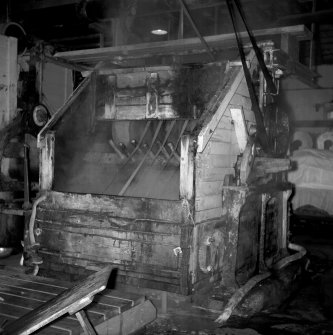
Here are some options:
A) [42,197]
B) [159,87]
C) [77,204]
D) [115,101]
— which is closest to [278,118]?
[159,87]

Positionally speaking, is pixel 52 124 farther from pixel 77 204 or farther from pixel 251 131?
pixel 251 131

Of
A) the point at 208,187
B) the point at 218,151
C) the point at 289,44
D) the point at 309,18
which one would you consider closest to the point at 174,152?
the point at 218,151

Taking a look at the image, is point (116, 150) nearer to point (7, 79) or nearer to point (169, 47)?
point (169, 47)

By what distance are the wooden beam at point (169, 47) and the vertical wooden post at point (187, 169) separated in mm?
1654

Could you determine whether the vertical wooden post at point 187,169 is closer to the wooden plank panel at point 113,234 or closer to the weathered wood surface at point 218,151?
the weathered wood surface at point 218,151

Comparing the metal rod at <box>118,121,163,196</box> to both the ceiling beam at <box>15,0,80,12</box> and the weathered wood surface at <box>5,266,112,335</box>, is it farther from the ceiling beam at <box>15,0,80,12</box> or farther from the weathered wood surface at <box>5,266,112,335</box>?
the ceiling beam at <box>15,0,80,12</box>

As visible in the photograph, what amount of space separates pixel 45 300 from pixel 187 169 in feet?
5.38

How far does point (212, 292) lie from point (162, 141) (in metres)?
2.13

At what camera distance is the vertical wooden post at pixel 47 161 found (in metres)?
4.20

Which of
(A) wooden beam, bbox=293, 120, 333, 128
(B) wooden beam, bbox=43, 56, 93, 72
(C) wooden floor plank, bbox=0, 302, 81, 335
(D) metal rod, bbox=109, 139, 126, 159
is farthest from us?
(A) wooden beam, bbox=293, 120, 333, 128

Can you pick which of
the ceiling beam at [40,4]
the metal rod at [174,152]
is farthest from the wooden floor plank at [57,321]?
the ceiling beam at [40,4]

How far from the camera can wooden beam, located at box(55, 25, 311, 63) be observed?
4.35 m

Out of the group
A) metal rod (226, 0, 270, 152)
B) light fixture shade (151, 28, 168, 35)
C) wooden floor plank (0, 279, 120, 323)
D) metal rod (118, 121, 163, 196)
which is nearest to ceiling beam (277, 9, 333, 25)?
light fixture shade (151, 28, 168, 35)

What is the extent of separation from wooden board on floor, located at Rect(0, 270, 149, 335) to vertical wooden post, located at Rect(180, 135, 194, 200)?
1.00 meters
